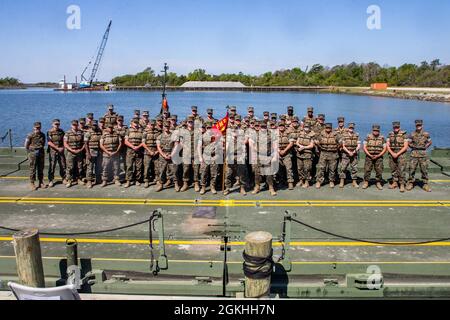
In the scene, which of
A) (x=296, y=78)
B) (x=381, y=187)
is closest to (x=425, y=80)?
(x=296, y=78)

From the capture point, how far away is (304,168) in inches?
453

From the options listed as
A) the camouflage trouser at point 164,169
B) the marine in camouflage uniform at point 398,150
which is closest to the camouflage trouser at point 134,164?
the camouflage trouser at point 164,169

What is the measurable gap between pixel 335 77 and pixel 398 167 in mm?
142272

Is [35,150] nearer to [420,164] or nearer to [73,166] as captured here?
[73,166]

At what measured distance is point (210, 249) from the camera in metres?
7.58

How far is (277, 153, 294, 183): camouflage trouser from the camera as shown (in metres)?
11.2

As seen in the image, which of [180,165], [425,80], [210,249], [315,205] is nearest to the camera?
[210,249]

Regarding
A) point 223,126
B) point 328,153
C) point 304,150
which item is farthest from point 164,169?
point 328,153

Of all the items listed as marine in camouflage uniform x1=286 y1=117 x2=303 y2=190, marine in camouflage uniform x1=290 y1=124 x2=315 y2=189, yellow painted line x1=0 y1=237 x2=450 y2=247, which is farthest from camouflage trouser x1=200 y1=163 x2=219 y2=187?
yellow painted line x1=0 y1=237 x2=450 y2=247

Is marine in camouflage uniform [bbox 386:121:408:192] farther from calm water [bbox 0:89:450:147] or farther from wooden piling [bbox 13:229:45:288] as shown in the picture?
calm water [bbox 0:89:450:147]

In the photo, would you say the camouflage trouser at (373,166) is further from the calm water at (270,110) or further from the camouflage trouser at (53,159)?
the calm water at (270,110)
